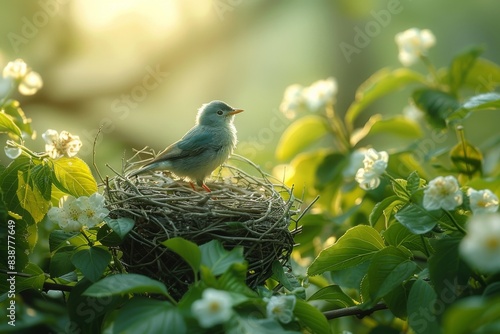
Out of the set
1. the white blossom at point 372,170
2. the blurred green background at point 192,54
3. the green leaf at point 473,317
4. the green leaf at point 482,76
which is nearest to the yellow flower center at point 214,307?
the green leaf at point 473,317

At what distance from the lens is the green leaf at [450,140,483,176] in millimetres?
2635

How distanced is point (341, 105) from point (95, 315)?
4.09 m

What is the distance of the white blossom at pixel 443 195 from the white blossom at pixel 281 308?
45 centimetres

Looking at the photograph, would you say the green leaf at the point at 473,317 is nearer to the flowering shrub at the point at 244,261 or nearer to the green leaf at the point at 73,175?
the flowering shrub at the point at 244,261

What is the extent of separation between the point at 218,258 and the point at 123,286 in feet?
0.88

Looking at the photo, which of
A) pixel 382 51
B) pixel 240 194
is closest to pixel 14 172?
pixel 240 194

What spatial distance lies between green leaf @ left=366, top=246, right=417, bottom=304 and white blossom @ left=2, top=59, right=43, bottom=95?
142cm

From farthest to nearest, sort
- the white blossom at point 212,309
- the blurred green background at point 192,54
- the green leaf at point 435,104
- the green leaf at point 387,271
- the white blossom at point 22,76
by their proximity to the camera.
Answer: the blurred green background at point 192,54 → the green leaf at point 435,104 → the white blossom at point 22,76 → the green leaf at point 387,271 → the white blossom at point 212,309

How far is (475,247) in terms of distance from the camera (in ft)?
3.79

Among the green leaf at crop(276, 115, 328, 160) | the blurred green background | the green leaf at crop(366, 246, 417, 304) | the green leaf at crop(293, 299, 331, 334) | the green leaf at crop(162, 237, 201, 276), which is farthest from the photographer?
the blurred green background

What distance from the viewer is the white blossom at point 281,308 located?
5.33 ft

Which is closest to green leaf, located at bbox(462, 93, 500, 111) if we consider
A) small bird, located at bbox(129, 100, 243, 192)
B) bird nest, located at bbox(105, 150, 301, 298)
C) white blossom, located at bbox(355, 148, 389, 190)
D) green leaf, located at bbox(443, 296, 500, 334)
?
white blossom, located at bbox(355, 148, 389, 190)

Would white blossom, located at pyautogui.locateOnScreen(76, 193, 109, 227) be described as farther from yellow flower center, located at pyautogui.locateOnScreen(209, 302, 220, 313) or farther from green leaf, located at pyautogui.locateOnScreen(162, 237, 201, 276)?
yellow flower center, located at pyautogui.locateOnScreen(209, 302, 220, 313)

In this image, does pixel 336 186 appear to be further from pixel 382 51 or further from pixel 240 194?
pixel 382 51
